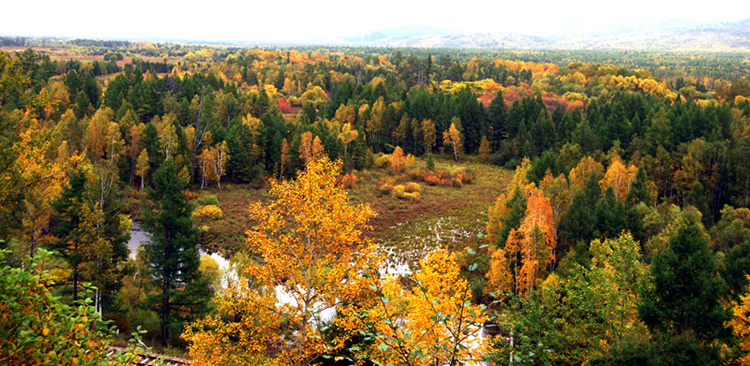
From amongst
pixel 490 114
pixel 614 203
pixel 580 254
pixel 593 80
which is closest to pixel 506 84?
pixel 593 80

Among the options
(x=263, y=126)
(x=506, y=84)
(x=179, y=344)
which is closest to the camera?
(x=179, y=344)

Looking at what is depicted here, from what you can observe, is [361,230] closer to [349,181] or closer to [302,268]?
[302,268]

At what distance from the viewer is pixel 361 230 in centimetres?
3938

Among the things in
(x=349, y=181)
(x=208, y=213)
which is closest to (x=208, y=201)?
(x=208, y=213)

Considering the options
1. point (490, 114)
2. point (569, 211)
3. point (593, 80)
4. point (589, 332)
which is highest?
point (593, 80)

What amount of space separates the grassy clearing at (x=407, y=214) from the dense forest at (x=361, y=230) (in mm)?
630

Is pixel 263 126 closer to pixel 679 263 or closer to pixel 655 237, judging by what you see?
pixel 655 237

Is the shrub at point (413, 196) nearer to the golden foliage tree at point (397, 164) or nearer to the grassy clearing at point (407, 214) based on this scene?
the grassy clearing at point (407, 214)

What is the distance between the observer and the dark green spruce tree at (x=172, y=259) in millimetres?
27219

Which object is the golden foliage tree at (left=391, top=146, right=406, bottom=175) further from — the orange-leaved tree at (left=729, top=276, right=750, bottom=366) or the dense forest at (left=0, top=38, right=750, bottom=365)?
the orange-leaved tree at (left=729, top=276, right=750, bottom=366)

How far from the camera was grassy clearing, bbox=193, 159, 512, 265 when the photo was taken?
4875 centimetres

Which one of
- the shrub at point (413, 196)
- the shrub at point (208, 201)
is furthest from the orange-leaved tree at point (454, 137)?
the shrub at point (208, 201)

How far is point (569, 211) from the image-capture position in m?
37.5

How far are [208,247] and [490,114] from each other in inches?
2461
